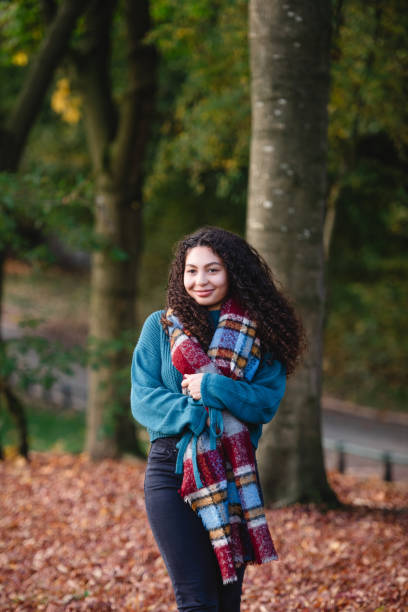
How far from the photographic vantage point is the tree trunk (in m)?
4.58

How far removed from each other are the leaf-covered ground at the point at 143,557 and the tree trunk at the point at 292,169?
0.70 m

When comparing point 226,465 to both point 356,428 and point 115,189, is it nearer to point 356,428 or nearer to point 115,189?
point 115,189

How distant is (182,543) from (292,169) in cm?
303

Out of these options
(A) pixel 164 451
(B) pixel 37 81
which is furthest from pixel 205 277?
(B) pixel 37 81

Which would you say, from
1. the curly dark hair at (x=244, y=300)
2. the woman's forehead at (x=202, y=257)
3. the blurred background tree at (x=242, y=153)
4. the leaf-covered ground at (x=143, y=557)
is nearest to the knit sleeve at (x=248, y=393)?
the curly dark hair at (x=244, y=300)

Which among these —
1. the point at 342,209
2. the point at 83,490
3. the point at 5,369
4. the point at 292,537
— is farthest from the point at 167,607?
the point at 342,209

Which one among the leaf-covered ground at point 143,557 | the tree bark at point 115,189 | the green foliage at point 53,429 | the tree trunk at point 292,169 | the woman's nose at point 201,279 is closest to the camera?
the woman's nose at point 201,279

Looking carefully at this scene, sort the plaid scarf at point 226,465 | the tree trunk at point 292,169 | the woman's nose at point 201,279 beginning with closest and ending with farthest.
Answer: the plaid scarf at point 226,465 < the woman's nose at point 201,279 < the tree trunk at point 292,169

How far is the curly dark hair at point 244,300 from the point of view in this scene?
277cm

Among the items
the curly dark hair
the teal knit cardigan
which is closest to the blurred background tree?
the curly dark hair

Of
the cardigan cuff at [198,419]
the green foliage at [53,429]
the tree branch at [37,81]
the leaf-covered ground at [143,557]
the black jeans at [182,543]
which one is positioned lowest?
the green foliage at [53,429]

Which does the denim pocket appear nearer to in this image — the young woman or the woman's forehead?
the young woman

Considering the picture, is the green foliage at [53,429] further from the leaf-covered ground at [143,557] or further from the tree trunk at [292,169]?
the tree trunk at [292,169]

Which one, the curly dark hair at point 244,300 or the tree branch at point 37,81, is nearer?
the curly dark hair at point 244,300
